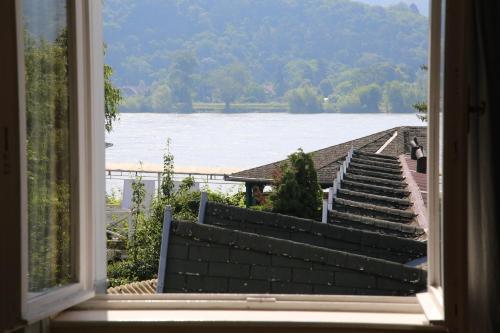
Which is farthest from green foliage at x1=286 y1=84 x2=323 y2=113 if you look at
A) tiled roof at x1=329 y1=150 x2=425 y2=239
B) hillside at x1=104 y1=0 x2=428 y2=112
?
tiled roof at x1=329 y1=150 x2=425 y2=239

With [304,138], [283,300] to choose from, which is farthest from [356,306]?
[304,138]

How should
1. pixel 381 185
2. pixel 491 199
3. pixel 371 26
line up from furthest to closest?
pixel 371 26 < pixel 381 185 < pixel 491 199

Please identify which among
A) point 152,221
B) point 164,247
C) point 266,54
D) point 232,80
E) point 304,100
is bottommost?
point 152,221

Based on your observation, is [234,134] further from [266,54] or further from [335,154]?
[335,154]

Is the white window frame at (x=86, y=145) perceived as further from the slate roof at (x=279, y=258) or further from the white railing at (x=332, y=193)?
the white railing at (x=332, y=193)

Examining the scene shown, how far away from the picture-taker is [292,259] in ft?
10.7

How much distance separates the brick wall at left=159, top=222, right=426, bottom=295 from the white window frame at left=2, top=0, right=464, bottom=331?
626 millimetres

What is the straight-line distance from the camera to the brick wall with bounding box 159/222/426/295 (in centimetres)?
314

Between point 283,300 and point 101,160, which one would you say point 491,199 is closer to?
point 283,300

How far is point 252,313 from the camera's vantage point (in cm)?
243

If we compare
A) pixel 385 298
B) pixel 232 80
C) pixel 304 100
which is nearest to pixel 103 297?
pixel 385 298

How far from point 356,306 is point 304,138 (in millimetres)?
23761

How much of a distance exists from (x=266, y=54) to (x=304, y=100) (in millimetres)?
1531

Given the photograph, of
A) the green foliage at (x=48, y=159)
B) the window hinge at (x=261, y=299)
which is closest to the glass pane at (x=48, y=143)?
the green foliage at (x=48, y=159)
